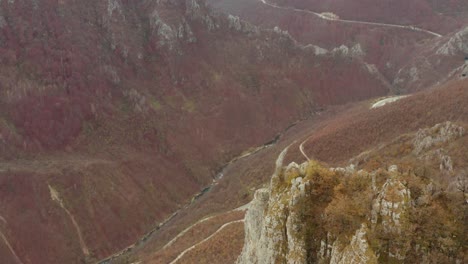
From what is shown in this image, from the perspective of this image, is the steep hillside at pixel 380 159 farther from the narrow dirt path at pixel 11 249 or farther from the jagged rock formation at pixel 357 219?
the narrow dirt path at pixel 11 249

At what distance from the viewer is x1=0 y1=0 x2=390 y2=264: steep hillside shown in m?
106

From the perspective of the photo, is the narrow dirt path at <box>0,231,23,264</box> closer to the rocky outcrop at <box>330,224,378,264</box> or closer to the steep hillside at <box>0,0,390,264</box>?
the steep hillside at <box>0,0,390,264</box>

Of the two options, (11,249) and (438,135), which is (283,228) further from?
(11,249)

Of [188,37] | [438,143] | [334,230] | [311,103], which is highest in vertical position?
[188,37]

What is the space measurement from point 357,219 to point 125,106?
122337mm

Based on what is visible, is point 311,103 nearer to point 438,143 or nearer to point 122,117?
point 122,117

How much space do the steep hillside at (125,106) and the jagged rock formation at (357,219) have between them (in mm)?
82955

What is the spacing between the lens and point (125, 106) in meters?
140

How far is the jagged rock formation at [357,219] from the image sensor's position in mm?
23016

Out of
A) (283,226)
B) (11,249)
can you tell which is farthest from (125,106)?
(283,226)

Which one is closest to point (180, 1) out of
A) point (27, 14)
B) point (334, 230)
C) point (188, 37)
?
point (188, 37)

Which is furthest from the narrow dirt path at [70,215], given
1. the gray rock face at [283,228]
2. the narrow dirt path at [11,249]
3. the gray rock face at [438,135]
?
the gray rock face at [283,228]

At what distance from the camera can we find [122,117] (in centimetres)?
13662

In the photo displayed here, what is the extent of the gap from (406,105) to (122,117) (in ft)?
259
